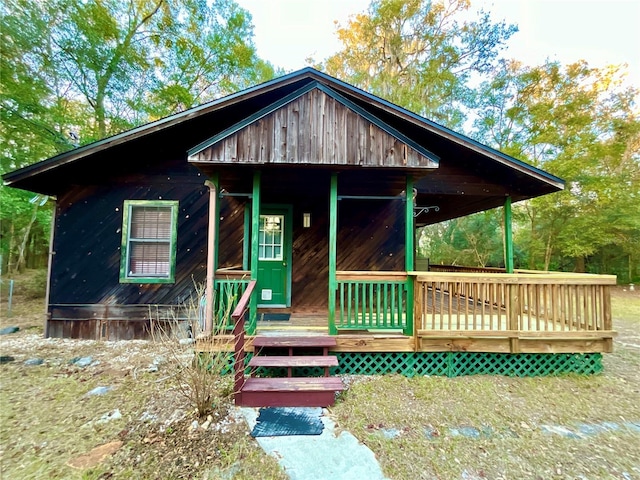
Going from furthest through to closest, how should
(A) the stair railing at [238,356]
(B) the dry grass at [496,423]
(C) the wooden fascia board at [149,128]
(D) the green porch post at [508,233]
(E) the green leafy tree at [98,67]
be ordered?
(E) the green leafy tree at [98,67]
(D) the green porch post at [508,233]
(C) the wooden fascia board at [149,128]
(A) the stair railing at [238,356]
(B) the dry grass at [496,423]

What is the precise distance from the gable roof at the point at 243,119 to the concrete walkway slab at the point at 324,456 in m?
4.38

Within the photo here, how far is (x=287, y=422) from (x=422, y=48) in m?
17.4

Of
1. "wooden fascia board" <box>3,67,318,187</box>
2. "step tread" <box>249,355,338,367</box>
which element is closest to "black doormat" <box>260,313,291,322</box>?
"step tread" <box>249,355,338,367</box>

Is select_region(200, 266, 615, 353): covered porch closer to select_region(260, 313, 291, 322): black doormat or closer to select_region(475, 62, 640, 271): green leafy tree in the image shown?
select_region(260, 313, 291, 322): black doormat

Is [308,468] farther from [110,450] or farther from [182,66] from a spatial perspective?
[182,66]

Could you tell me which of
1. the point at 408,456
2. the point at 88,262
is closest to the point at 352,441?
the point at 408,456

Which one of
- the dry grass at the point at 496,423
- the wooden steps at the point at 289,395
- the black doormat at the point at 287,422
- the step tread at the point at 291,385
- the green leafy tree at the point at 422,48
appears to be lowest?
the dry grass at the point at 496,423

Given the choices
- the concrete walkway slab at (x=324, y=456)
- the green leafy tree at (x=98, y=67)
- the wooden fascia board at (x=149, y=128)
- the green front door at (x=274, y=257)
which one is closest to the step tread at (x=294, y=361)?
the concrete walkway slab at (x=324, y=456)

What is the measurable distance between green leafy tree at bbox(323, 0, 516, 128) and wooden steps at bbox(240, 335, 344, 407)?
44.5 feet

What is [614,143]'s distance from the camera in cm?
1393

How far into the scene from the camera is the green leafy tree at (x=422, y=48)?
14289 mm

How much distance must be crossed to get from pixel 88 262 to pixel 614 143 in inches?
833

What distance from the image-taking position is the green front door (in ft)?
20.4

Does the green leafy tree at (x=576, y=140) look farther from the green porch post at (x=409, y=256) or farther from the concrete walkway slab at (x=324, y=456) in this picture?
the concrete walkway slab at (x=324, y=456)
